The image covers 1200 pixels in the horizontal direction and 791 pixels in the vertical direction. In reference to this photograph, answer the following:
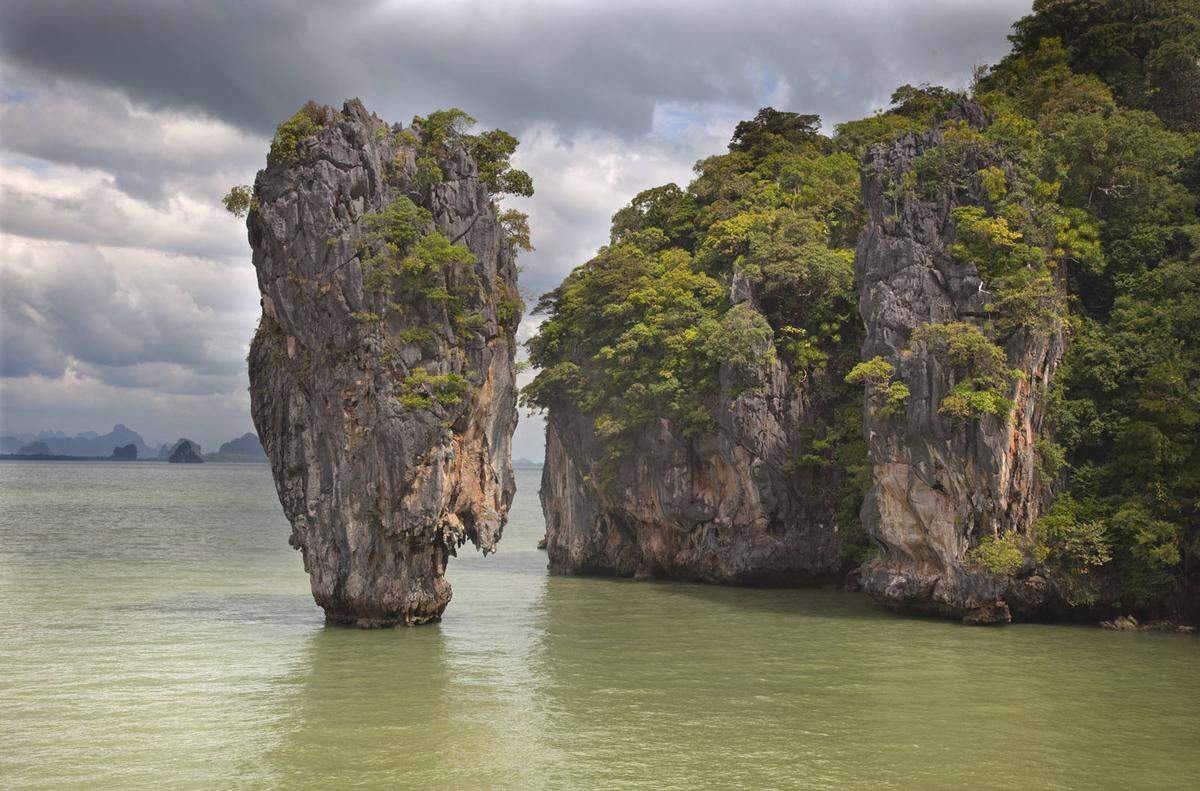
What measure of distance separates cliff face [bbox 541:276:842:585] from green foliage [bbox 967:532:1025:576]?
8907 millimetres

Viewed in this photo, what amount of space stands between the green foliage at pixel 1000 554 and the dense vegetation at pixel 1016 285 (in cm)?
6

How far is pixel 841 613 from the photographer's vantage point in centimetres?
3350

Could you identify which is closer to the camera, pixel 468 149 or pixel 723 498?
pixel 468 149

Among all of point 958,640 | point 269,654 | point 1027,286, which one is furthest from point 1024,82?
point 269,654

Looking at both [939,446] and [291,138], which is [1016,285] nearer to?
Answer: [939,446]

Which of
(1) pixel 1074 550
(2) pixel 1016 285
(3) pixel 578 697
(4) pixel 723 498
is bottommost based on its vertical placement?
(3) pixel 578 697

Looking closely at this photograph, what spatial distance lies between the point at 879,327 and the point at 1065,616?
10.2 meters

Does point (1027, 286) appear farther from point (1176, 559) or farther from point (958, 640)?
point (958, 640)

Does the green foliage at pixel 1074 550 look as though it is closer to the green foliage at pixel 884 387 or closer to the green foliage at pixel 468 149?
the green foliage at pixel 884 387

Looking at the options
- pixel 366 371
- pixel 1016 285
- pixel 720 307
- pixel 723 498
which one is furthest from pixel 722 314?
pixel 366 371

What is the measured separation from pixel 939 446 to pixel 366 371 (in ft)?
54.7

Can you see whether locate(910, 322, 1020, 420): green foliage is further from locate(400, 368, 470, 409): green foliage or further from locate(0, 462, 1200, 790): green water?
locate(400, 368, 470, 409): green foliage

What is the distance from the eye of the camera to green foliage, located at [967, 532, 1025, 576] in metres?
29.5

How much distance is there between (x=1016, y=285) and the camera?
104 ft
